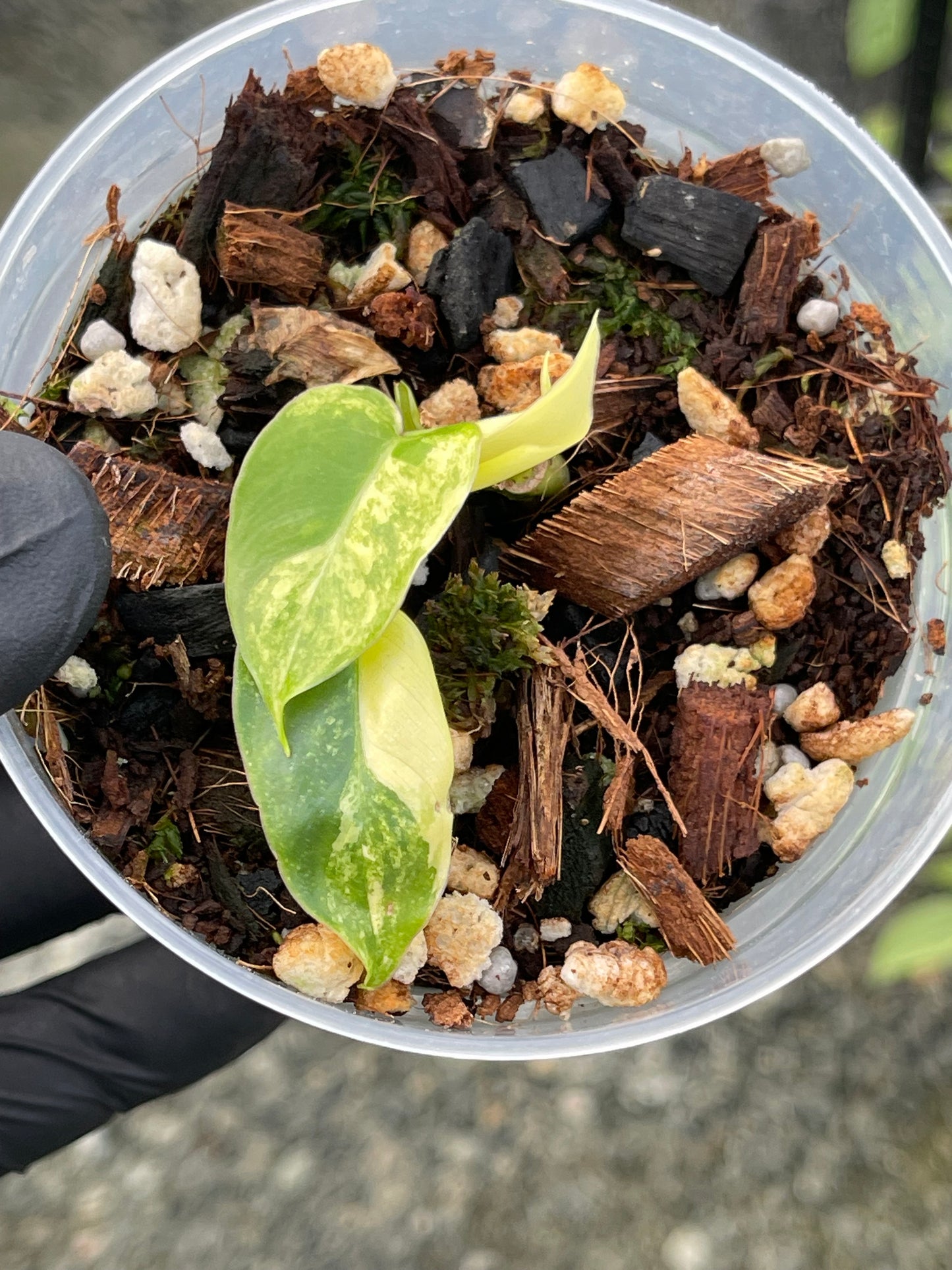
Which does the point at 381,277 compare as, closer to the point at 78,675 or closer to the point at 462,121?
the point at 462,121

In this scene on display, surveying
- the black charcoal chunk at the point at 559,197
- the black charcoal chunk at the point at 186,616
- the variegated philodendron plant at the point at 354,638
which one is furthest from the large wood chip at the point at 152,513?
the black charcoal chunk at the point at 559,197

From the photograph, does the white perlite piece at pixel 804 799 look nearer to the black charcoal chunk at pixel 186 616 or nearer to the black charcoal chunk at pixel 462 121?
the black charcoal chunk at pixel 186 616

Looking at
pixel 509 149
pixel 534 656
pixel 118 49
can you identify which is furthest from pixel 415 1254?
pixel 118 49

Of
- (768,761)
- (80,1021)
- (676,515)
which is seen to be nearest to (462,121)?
(676,515)

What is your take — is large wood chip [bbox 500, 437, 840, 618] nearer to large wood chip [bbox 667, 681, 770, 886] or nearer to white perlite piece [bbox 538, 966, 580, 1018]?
large wood chip [bbox 667, 681, 770, 886]

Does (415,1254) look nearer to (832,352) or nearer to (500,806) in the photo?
(500,806)

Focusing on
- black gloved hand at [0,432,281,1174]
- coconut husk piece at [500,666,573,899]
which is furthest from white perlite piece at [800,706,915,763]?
black gloved hand at [0,432,281,1174]

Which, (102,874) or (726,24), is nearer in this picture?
(102,874)
